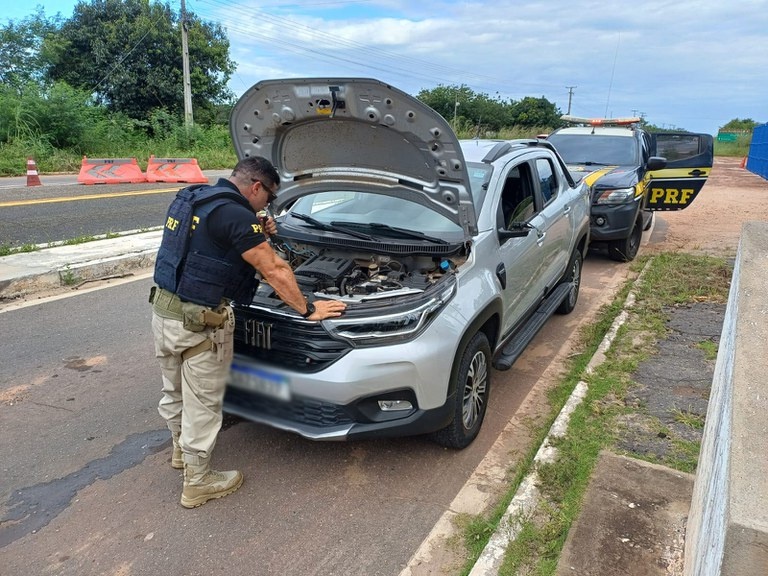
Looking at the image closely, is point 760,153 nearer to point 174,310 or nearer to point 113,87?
point 174,310

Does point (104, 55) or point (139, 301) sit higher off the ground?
point (104, 55)

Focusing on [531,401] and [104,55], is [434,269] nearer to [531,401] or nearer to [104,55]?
[531,401]

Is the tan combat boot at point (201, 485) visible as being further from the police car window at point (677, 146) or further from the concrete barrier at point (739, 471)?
the police car window at point (677, 146)

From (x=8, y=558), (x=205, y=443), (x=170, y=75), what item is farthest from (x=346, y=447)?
(x=170, y=75)

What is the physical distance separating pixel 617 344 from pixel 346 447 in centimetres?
271

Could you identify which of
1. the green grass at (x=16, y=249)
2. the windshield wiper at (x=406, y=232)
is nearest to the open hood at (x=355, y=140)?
the windshield wiper at (x=406, y=232)

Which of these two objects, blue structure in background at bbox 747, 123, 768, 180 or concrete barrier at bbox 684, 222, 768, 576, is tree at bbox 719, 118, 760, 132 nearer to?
blue structure in background at bbox 747, 123, 768, 180

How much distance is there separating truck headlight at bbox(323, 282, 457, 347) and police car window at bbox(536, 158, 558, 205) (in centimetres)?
244

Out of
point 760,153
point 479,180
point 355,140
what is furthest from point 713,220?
point 760,153

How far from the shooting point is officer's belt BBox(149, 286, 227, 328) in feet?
8.95

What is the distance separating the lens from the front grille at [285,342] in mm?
2885

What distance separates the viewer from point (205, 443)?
2918 mm

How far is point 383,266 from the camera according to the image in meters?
3.73

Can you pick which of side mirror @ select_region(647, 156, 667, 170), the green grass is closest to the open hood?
the green grass
